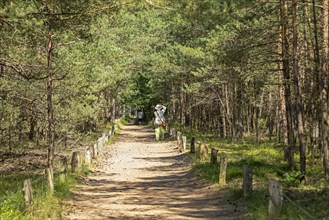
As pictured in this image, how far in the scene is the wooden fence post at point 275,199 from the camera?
32.3ft

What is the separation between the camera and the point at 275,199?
9.97m

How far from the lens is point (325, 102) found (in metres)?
17.4

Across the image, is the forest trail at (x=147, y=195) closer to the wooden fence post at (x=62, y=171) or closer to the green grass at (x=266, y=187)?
the green grass at (x=266, y=187)

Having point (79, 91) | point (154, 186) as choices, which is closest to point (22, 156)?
point (79, 91)

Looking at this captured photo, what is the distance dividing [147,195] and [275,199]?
18.8 feet

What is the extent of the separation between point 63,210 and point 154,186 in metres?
5.01

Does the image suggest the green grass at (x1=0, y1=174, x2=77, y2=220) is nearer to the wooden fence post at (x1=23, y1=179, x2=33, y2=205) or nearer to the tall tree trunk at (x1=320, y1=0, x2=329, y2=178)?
the wooden fence post at (x1=23, y1=179, x2=33, y2=205)

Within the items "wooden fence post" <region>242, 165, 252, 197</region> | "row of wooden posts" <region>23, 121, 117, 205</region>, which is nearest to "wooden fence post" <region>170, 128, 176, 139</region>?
"row of wooden posts" <region>23, 121, 117, 205</region>

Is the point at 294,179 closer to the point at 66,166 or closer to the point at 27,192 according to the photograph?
the point at 66,166

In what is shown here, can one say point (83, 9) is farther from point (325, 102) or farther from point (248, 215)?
point (325, 102)

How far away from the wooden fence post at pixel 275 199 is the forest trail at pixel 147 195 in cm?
138

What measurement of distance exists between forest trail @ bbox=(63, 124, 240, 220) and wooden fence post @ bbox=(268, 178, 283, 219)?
138 cm

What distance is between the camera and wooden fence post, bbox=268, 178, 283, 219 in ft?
32.3

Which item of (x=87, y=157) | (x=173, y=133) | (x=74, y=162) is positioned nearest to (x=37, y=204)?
(x=74, y=162)
